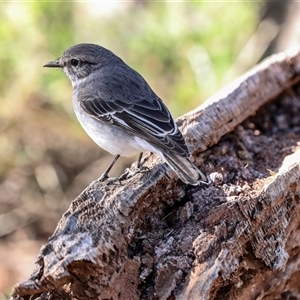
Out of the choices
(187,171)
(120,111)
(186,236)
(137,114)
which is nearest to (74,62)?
(120,111)

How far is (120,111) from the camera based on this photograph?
13.6 ft

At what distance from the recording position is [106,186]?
3328 millimetres

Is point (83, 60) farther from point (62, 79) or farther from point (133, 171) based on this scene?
point (62, 79)

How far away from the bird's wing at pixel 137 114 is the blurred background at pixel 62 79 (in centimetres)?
216

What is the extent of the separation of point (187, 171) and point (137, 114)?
91 cm

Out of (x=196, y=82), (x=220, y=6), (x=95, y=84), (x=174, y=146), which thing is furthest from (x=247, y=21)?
(x=174, y=146)

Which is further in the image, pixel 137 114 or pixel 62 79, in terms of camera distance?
pixel 62 79

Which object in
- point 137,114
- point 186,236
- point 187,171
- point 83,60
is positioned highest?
point 83,60

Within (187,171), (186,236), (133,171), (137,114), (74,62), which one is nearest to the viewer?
(186,236)

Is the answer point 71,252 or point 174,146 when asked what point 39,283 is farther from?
point 174,146

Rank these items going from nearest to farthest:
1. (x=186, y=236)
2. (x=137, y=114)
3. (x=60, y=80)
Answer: (x=186, y=236) < (x=137, y=114) < (x=60, y=80)

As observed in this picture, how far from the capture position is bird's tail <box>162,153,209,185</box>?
3.34m

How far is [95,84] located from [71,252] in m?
2.12

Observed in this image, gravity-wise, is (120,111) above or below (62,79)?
below
